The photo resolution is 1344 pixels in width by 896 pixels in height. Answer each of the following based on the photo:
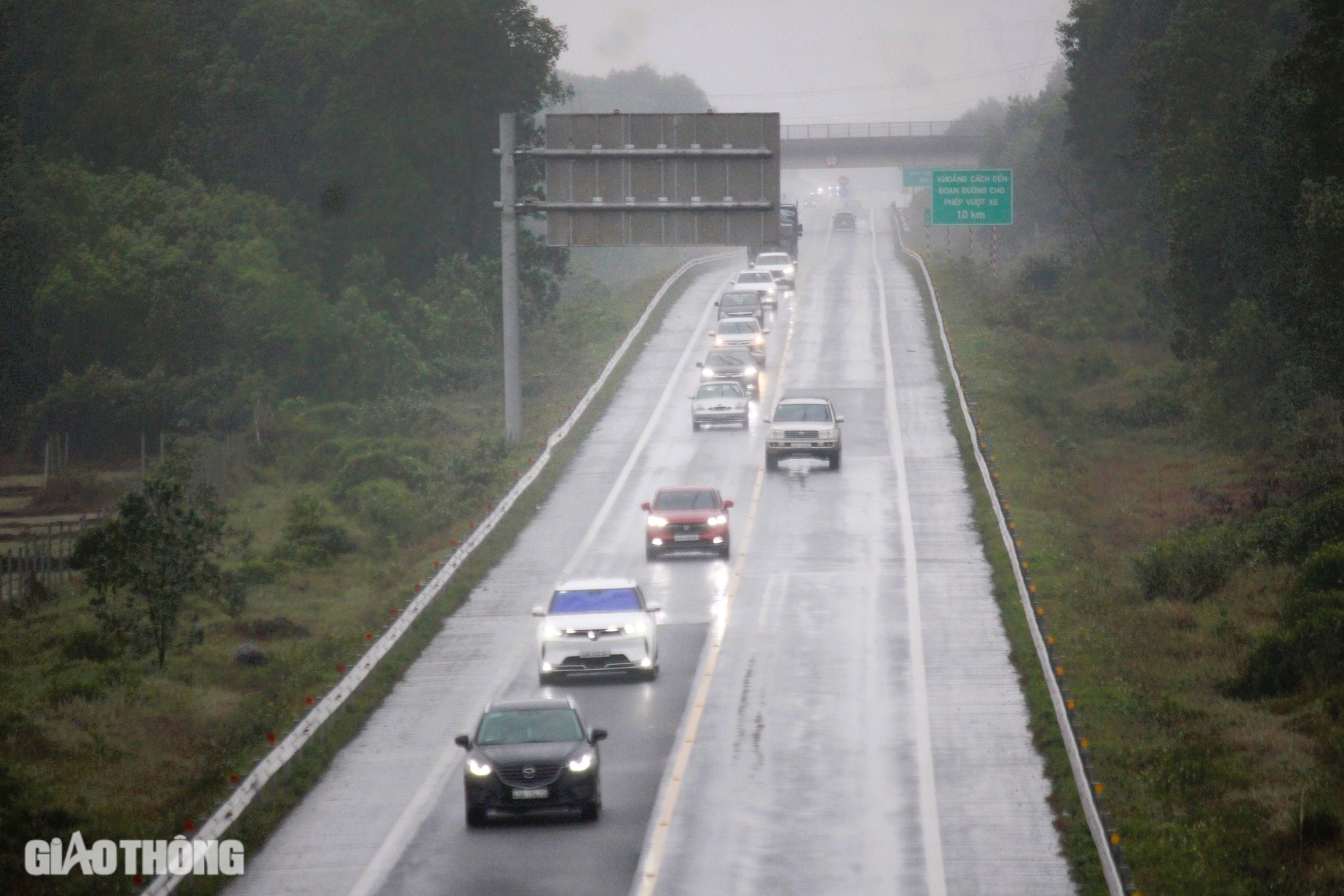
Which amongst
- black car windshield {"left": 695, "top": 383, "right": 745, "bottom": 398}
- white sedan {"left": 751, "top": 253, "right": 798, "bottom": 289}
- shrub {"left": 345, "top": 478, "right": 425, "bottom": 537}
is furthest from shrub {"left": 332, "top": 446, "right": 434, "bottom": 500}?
white sedan {"left": 751, "top": 253, "right": 798, "bottom": 289}

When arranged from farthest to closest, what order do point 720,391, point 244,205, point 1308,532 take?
1. point 244,205
2. point 720,391
3. point 1308,532

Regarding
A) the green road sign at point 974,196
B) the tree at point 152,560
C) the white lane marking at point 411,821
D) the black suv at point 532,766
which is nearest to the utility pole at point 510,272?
the tree at point 152,560

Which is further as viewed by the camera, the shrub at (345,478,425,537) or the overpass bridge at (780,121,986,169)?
the overpass bridge at (780,121,986,169)

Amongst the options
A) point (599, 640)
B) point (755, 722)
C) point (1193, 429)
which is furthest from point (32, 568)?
point (1193, 429)

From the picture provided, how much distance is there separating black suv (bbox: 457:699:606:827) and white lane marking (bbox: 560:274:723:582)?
1550 centimetres

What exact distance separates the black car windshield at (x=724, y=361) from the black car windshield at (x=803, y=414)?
1350 centimetres

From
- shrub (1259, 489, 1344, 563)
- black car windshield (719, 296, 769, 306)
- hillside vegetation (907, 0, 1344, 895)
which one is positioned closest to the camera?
hillside vegetation (907, 0, 1344, 895)

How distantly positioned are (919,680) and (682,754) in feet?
17.5

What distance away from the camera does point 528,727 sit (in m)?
20.2

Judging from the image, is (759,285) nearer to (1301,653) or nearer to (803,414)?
(803,414)

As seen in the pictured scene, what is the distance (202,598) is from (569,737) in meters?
21.7

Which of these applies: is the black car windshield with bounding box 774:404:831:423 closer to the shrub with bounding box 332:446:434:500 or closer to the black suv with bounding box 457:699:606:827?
the shrub with bounding box 332:446:434:500

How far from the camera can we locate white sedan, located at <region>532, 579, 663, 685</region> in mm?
27094

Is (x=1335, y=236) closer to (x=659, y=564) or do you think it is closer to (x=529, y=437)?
(x=659, y=564)
